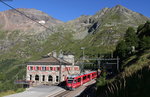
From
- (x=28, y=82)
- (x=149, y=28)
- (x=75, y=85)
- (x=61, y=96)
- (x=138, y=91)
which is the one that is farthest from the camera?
(x=149, y=28)

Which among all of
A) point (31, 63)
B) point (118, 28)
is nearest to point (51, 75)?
point (31, 63)

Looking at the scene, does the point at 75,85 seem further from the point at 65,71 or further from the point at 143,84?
the point at 143,84

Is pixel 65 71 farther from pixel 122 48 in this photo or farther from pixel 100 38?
pixel 100 38

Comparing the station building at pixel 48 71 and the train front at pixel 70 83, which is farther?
the station building at pixel 48 71

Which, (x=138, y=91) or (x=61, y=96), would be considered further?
(x=61, y=96)

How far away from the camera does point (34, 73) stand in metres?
53.9

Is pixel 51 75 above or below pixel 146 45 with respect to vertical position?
below

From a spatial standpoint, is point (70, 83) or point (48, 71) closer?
point (70, 83)

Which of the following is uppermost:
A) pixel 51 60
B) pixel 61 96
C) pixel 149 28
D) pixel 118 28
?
pixel 118 28

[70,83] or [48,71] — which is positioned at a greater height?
[48,71]

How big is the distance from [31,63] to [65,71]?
1090cm

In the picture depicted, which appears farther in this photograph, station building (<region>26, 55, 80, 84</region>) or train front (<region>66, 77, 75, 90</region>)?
station building (<region>26, 55, 80, 84</region>)

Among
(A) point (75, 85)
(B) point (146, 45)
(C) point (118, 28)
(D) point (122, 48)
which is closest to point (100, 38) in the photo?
(C) point (118, 28)

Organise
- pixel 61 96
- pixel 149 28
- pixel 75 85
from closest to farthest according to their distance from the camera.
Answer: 1. pixel 61 96
2. pixel 75 85
3. pixel 149 28
